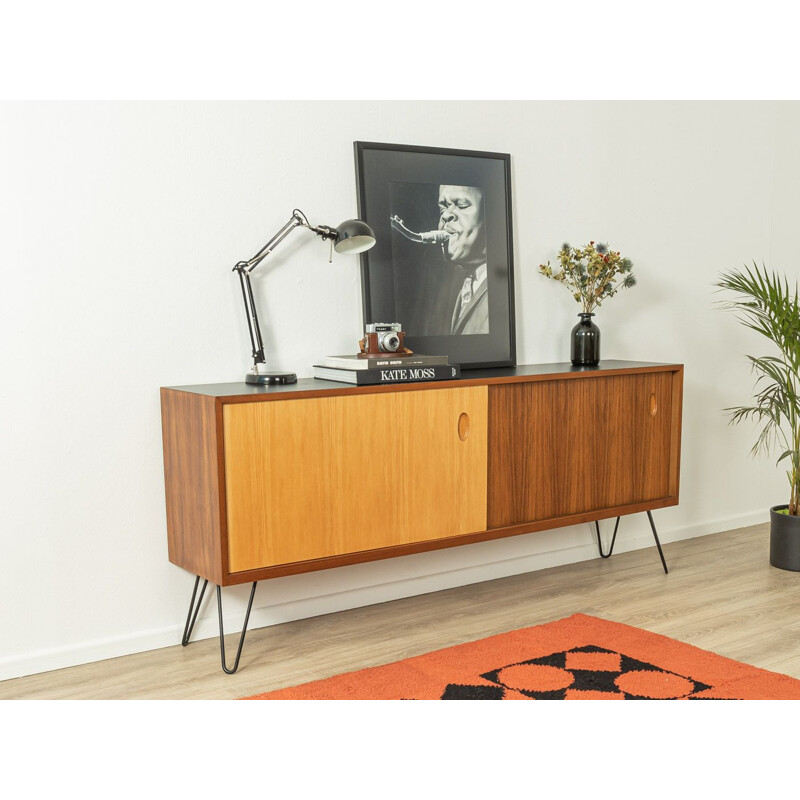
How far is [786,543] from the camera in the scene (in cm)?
385

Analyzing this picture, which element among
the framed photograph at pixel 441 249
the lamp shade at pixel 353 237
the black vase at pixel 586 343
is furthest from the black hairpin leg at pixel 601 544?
the lamp shade at pixel 353 237

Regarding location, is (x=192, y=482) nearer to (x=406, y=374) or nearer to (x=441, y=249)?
(x=406, y=374)

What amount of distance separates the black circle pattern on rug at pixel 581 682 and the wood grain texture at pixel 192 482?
83 centimetres

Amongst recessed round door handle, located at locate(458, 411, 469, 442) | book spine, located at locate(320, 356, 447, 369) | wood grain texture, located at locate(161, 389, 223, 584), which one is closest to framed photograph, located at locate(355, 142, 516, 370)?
book spine, located at locate(320, 356, 447, 369)

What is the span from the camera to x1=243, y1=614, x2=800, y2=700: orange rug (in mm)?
2545

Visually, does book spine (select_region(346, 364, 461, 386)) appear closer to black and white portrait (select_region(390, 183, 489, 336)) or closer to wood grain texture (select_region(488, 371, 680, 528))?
wood grain texture (select_region(488, 371, 680, 528))

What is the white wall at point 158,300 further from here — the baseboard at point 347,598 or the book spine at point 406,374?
the book spine at point 406,374

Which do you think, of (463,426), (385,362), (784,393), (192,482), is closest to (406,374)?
(385,362)

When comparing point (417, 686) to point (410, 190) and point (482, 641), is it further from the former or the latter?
point (410, 190)

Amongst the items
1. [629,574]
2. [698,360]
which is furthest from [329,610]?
[698,360]

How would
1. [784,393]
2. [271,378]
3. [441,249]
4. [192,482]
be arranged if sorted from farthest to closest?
[784,393] < [441,249] < [271,378] < [192,482]

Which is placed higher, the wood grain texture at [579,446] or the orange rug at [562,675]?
the wood grain texture at [579,446]

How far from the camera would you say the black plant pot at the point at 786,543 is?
383 centimetres

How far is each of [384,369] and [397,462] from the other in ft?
1.01
